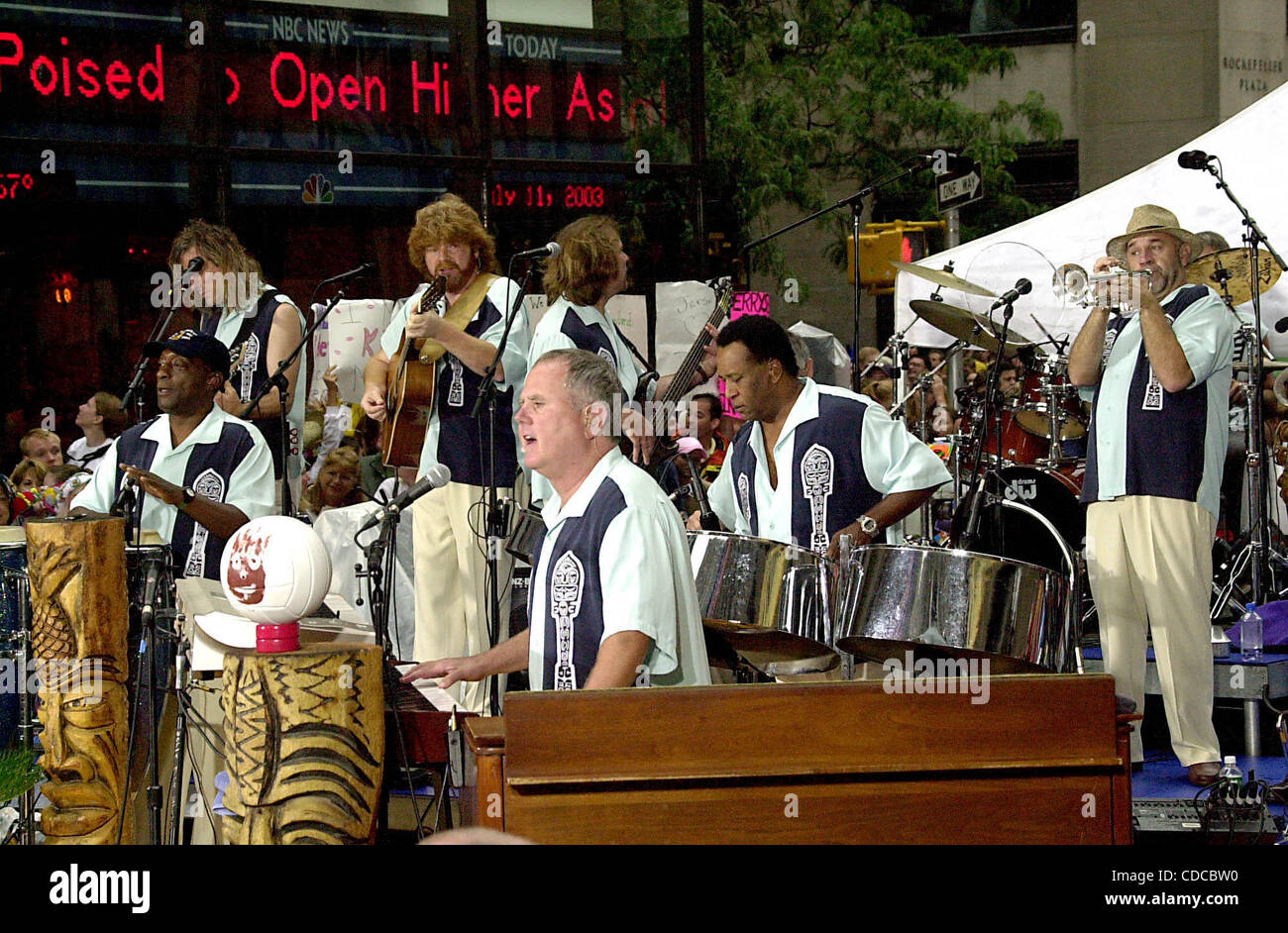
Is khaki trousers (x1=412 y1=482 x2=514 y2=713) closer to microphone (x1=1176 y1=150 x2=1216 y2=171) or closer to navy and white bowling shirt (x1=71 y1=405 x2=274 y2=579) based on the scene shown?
navy and white bowling shirt (x1=71 y1=405 x2=274 y2=579)

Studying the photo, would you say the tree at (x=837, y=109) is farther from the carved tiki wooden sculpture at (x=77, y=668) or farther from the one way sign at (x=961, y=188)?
the carved tiki wooden sculpture at (x=77, y=668)

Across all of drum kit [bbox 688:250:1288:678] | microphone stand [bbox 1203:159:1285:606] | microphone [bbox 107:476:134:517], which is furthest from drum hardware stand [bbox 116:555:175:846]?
microphone stand [bbox 1203:159:1285:606]

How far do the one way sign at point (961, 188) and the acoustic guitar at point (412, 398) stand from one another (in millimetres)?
3893

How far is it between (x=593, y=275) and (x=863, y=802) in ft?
11.6

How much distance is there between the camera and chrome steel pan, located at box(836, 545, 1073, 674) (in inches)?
174

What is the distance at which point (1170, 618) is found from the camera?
18.8 feet

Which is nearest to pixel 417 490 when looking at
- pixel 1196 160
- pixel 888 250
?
pixel 1196 160

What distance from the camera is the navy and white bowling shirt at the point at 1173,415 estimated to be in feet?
18.4

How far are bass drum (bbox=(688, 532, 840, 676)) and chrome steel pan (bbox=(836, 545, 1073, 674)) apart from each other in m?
0.18

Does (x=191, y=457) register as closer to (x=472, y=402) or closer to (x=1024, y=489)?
(x=472, y=402)

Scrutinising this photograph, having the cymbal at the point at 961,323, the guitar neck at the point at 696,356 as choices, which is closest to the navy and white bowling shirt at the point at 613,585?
the guitar neck at the point at 696,356

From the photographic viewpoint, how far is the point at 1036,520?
7852 millimetres

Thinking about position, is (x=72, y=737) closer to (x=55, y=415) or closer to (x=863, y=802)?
(x=863, y=802)
